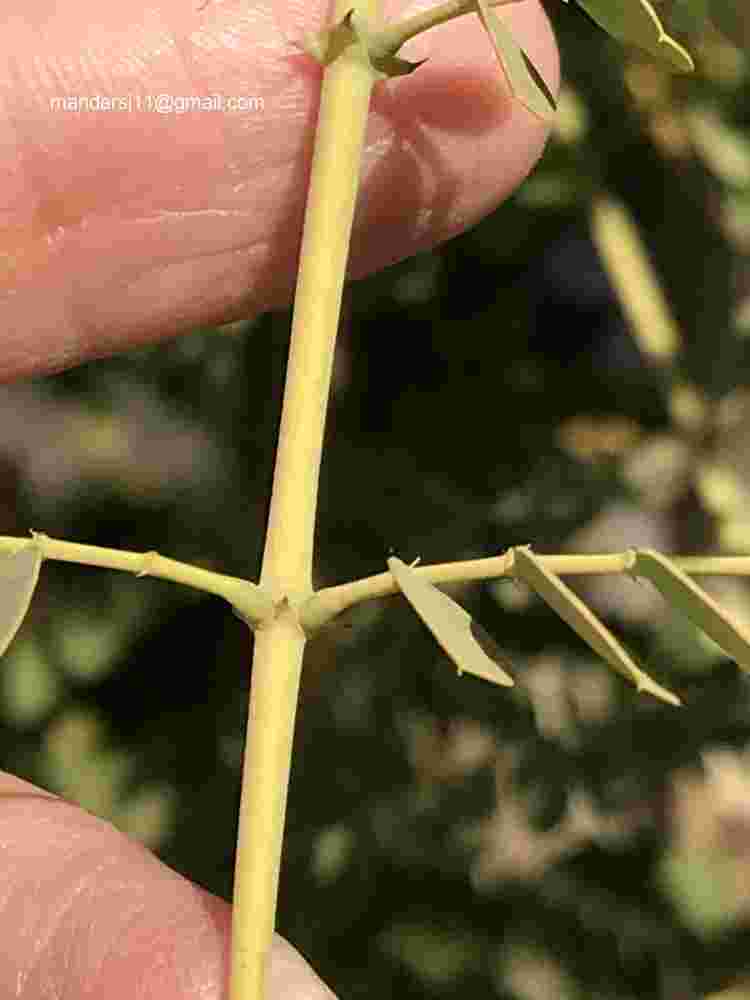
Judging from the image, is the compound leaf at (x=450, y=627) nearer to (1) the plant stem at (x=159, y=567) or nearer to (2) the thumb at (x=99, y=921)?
(1) the plant stem at (x=159, y=567)

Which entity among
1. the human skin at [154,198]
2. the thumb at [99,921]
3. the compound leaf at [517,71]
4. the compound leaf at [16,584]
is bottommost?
the thumb at [99,921]

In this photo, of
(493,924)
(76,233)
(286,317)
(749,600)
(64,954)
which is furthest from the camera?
(286,317)

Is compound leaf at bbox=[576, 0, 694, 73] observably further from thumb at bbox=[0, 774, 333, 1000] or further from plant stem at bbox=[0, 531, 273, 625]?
thumb at bbox=[0, 774, 333, 1000]

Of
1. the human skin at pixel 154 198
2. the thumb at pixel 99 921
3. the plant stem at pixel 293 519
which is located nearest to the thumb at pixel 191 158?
the human skin at pixel 154 198

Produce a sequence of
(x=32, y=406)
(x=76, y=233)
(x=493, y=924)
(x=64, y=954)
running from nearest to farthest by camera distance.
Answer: (x=64, y=954), (x=76, y=233), (x=493, y=924), (x=32, y=406)

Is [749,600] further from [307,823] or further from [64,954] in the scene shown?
[64,954]

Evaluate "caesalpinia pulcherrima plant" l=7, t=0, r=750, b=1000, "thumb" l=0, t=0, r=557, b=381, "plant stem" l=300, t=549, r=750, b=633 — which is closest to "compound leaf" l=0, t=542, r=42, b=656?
"caesalpinia pulcherrima plant" l=7, t=0, r=750, b=1000

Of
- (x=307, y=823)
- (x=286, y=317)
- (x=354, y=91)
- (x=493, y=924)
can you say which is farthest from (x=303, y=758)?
(x=354, y=91)

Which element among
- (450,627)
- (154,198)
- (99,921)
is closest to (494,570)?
(450,627)

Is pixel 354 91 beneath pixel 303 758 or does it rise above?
above

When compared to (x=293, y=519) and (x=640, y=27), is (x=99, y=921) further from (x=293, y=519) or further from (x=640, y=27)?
(x=640, y=27)
